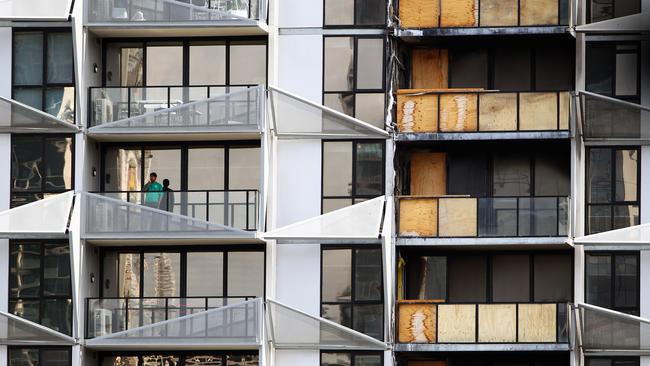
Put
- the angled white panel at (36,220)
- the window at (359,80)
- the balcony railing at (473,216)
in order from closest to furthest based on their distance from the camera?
1. the angled white panel at (36,220)
2. the balcony railing at (473,216)
3. the window at (359,80)

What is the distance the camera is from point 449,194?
229 ft

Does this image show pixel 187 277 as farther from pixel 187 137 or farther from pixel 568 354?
pixel 568 354

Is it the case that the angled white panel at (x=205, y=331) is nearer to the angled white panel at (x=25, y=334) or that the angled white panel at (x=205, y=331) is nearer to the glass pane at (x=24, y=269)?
the angled white panel at (x=25, y=334)

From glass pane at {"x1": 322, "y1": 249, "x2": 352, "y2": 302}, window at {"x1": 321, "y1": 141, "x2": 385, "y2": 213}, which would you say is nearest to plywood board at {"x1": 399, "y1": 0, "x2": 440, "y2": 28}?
window at {"x1": 321, "y1": 141, "x2": 385, "y2": 213}

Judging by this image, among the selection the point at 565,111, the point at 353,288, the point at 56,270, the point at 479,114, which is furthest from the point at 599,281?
the point at 56,270

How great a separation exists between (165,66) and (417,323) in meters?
9.07

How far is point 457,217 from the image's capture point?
2699 inches

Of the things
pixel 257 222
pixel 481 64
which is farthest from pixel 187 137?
pixel 481 64

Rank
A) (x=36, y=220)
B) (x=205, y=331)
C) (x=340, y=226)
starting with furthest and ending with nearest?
(x=205, y=331), (x=340, y=226), (x=36, y=220)

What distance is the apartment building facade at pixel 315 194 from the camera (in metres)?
67.7

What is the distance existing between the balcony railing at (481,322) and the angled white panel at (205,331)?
12.1ft

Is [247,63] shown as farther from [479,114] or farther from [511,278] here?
[511,278]

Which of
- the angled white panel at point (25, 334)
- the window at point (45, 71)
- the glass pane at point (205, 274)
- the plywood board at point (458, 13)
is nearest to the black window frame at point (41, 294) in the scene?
the angled white panel at point (25, 334)

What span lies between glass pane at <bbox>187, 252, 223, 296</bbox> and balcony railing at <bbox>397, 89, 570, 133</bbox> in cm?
566
